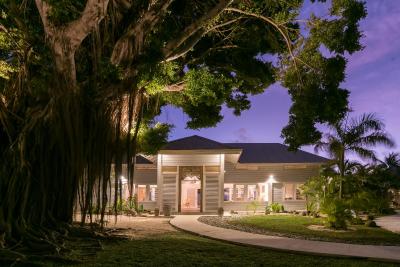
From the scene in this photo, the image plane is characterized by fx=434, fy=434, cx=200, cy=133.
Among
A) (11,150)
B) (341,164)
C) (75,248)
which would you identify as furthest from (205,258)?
(341,164)

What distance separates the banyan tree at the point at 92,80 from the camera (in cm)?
702

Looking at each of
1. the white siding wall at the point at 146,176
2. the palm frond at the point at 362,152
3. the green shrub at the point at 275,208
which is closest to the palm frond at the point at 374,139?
the palm frond at the point at 362,152

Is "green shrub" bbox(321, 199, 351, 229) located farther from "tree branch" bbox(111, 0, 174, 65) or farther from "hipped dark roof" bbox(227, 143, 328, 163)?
"hipped dark roof" bbox(227, 143, 328, 163)

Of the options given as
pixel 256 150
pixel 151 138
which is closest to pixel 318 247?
pixel 151 138

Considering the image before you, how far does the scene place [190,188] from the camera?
1051 inches

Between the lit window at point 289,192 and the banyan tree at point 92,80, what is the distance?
14637 millimetres

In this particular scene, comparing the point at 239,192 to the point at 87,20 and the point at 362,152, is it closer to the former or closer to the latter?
the point at 362,152

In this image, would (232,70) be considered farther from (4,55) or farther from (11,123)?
(11,123)

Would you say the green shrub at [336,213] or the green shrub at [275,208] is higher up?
the green shrub at [336,213]

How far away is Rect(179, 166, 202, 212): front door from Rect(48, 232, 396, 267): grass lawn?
1338 cm

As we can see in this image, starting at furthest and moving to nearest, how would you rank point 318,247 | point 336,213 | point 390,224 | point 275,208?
point 275,208, point 390,224, point 336,213, point 318,247

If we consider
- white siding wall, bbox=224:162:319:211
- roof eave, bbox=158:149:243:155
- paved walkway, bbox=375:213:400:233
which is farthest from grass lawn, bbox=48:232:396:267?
white siding wall, bbox=224:162:319:211

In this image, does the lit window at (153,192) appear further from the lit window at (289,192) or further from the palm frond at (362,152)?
the palm frond at (362,152)

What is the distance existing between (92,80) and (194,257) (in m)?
3.63
